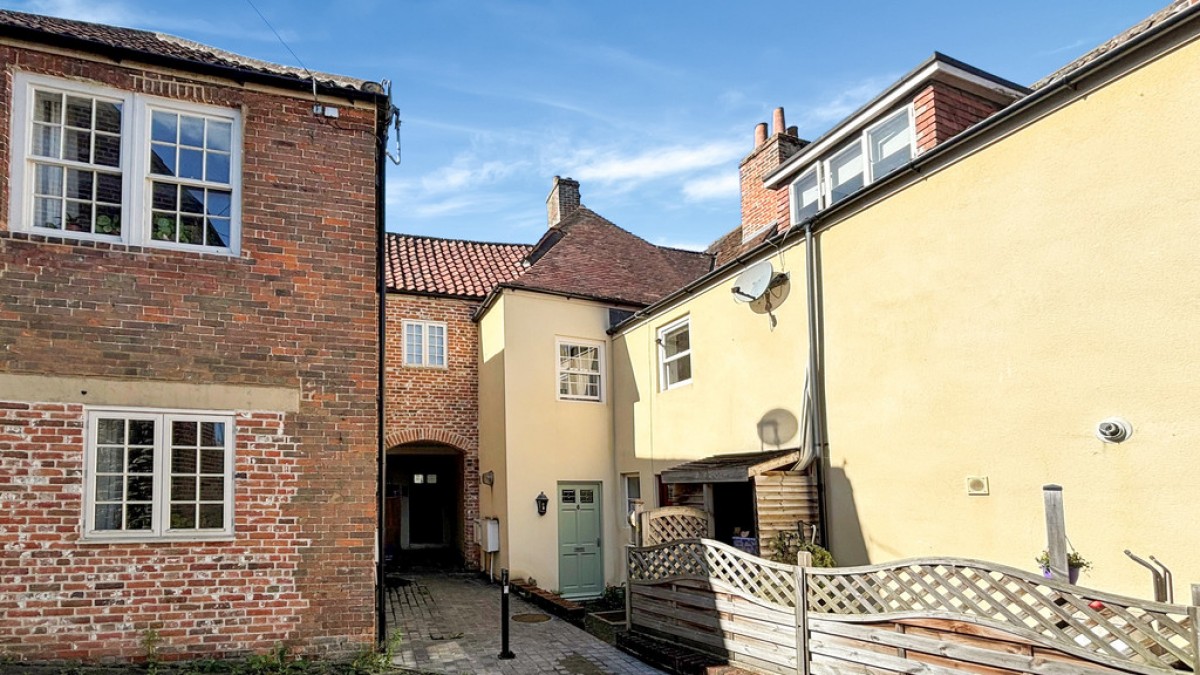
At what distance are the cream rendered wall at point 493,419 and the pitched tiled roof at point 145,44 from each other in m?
7.05

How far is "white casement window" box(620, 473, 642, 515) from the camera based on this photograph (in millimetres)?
15312

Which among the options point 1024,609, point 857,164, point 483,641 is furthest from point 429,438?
point 1024,609

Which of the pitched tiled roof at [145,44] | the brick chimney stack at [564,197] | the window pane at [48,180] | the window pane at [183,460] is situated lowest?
the window pane at [183,460]

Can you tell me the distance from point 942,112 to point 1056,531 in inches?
226

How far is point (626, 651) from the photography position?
32.3 feet

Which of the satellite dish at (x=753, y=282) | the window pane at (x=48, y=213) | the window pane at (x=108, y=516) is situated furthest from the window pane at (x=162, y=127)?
the satellite dish at (x=753, y=282)

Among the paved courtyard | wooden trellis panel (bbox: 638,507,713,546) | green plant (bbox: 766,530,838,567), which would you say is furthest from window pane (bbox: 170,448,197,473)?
green plant (bbox: 766,530,838,567)

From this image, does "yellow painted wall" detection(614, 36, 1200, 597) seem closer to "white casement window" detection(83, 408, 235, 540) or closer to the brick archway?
"white casement window" detection(83, 408, 235, 540)

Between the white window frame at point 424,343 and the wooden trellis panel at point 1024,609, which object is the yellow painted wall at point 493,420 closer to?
the white window frame at point 424,343

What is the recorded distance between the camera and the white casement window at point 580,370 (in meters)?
15.8

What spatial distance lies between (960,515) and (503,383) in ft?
31.0

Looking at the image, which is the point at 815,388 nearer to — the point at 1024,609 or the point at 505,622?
the point at 1024,609

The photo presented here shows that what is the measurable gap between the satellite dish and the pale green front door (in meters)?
6.37

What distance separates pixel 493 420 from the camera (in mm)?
15922
